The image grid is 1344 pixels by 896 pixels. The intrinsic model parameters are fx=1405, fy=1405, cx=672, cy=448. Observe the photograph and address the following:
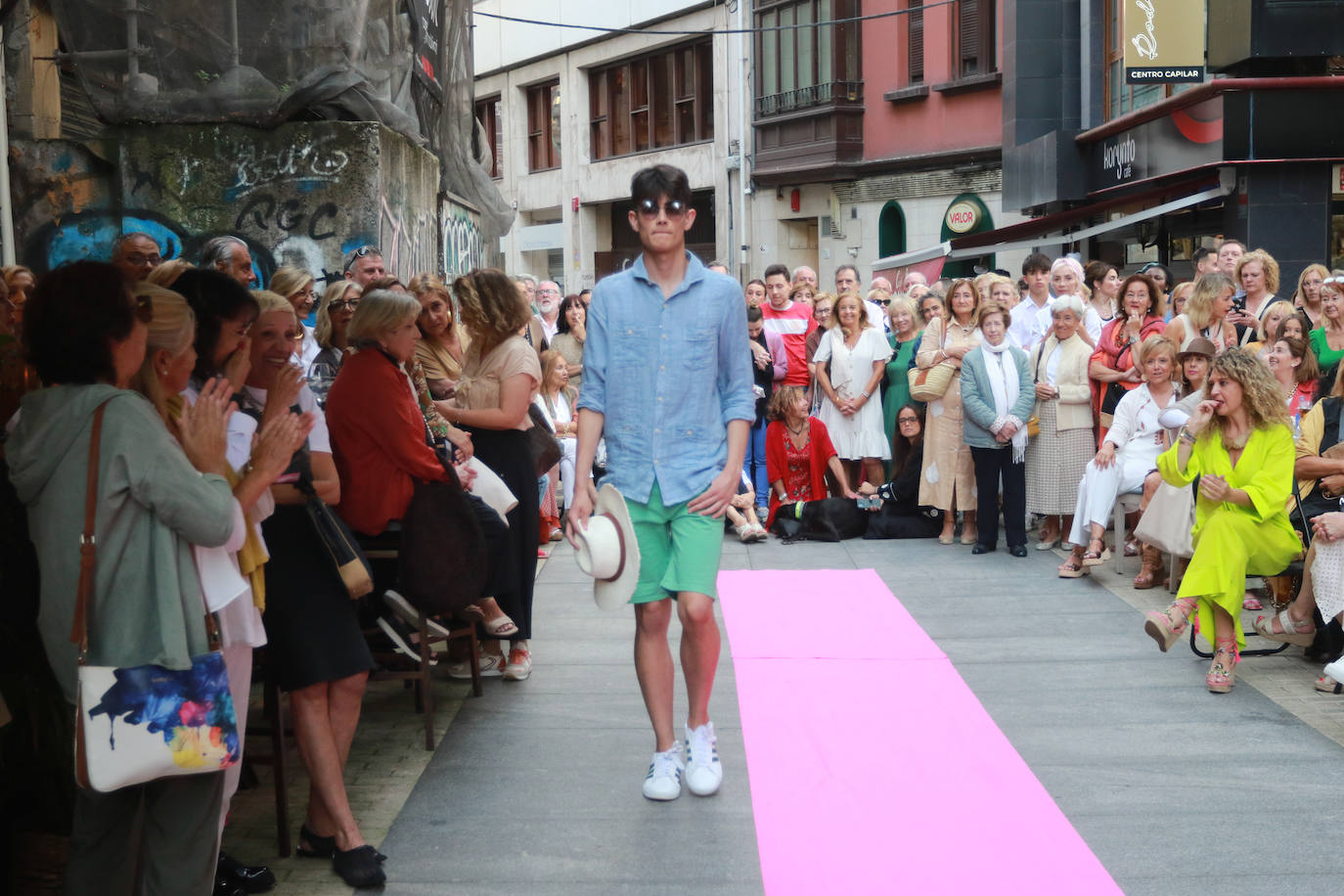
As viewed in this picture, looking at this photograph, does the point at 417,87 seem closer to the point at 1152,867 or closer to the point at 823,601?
the point at 823,601

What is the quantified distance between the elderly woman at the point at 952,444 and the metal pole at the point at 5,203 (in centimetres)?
633

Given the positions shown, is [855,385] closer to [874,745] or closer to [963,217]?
[874,745]

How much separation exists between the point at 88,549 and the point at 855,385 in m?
8.50

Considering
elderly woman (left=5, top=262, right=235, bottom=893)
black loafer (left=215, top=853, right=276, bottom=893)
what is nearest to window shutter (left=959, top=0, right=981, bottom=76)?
black loafer (left=215, top=853, right=276, bottom=893)

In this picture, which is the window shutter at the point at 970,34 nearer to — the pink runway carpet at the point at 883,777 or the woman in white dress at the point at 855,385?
the woman in white dress at the point at 855,385

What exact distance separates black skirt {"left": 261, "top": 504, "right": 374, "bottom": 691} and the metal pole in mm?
5195

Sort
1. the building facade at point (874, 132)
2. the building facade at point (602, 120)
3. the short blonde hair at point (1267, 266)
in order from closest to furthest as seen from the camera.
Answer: the short blonde hair at point (1267, 266) → the building facade at point (874, 132) → the building facade at point (602, 120)

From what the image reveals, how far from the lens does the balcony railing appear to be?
92.8ft

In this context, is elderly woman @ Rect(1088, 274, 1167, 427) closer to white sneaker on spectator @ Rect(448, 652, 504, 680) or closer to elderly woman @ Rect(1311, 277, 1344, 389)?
elderly woman @ Rect(1311, 277, 1344, 389)

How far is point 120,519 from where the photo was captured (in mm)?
3258

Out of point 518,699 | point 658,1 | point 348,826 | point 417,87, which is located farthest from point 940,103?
point 348,826

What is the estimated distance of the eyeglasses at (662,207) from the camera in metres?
4.73

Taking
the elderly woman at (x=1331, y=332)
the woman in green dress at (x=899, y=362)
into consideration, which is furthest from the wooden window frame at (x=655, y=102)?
the elderly woman at (x=1331, y=332)

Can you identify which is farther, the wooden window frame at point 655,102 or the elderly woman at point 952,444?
the wooden window frame at point 655,102
